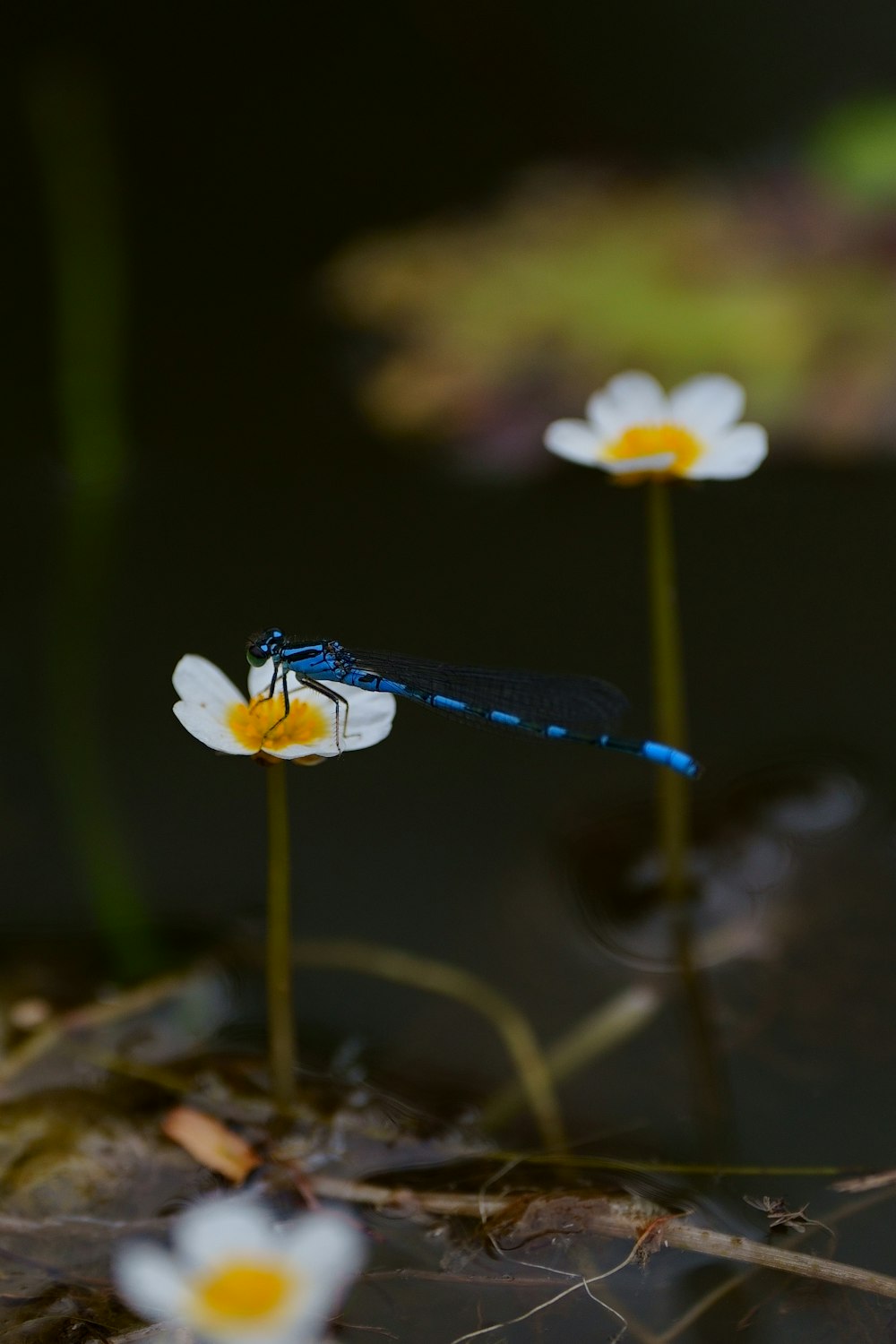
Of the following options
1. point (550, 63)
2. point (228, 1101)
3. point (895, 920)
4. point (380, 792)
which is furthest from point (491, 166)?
point (228, 1101)

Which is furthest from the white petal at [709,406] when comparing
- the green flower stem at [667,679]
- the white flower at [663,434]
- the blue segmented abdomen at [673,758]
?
the blue segmented abdomen at [673,758]

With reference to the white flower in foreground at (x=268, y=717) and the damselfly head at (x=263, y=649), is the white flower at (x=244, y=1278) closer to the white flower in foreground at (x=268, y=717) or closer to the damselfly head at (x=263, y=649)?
the white flower in foreground at (x=268, y=717)

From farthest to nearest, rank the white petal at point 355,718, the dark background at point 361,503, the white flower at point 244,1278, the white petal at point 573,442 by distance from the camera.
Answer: the dark background at point 361,503, the white petal at point 573,442, the white petal at point 355,718, the white flower at point 244,1278

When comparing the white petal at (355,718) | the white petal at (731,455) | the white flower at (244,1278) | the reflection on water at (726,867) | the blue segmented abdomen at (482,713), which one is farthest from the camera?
the blue segmented abdomen at (482,713)

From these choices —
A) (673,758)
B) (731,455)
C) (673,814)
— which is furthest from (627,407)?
(673,814)

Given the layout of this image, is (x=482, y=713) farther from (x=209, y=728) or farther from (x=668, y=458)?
(x=209, y=728)

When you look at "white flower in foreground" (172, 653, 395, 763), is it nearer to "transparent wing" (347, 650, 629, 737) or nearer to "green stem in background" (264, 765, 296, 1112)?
"green stem in background" (264, 765, 296, 1112)

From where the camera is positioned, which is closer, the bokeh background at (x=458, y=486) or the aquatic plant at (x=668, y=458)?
the aquatic plant at (x=668, y=458)

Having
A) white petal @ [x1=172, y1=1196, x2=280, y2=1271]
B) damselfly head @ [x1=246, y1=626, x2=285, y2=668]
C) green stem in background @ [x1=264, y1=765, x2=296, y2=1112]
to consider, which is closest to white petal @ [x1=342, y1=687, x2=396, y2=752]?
green stem in background @ [x1=264, y1=765, x2=296, y2=1112]
